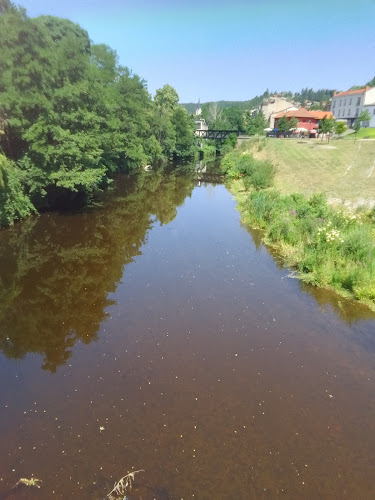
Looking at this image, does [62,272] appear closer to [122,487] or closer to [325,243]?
[122,487]

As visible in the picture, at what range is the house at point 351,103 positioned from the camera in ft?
240

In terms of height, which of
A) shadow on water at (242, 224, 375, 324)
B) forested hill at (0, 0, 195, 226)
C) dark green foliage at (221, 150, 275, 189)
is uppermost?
forested hill at (0, 0, 195, 226)

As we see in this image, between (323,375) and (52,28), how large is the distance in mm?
41556

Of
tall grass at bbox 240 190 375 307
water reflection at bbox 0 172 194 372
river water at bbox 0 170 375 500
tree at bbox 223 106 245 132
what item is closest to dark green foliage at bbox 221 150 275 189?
water reflection at bbox 0 172 194 372

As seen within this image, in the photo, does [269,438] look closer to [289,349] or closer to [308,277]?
[289,349]

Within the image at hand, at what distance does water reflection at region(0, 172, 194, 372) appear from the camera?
11.0m

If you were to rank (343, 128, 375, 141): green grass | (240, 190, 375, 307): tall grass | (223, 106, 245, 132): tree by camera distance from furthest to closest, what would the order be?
(223, 106, 245, 132): tree < (343, 128, 375, 141): green grass < (240, 190, 375, 307): tall grass

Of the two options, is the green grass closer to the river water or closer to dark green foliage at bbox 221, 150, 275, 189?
dark green foliage at bbox 221, 150, 275, 189

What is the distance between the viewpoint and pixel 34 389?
8.77m

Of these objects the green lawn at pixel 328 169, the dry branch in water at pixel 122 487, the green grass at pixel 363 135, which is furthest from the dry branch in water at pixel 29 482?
the green grass at pixel 363 135

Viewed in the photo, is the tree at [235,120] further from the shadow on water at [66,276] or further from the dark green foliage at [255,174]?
the shadow on water at [66,276]

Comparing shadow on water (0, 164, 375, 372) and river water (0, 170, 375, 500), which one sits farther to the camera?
shadow on water (0, 164, 375, 372)

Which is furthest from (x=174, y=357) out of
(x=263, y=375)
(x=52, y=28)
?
(x=52, y=28)

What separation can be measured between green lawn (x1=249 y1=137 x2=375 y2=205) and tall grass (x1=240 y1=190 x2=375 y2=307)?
5.58m
